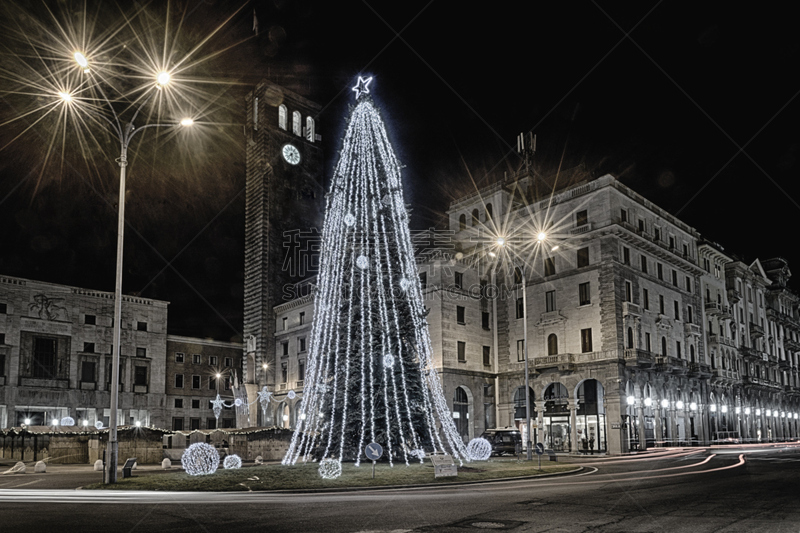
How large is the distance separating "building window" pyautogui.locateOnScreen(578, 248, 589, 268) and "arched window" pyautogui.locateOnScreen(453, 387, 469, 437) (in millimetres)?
13727

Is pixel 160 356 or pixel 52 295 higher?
pixel 52 295

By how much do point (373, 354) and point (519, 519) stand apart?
16304 millimetres

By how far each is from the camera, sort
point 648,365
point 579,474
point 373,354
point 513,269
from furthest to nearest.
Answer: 1. point 513,269
2. point 648,365
3. point 373,354
4. point 579,474

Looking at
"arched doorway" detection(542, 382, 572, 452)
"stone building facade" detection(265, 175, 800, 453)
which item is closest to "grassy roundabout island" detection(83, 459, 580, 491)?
"stone building facade" detection(265, 175, 800, 453)

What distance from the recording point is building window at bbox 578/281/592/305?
5034 cm

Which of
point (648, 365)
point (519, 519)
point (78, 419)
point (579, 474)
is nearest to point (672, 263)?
point (648, 365)

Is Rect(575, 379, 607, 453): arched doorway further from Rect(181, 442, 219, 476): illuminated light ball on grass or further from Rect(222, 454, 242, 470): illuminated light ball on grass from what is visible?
Rect(181, 442, 219, 476): illuminated light ball on grass

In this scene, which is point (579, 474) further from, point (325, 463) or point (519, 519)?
point (519, 519)

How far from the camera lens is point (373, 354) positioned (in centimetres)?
2875

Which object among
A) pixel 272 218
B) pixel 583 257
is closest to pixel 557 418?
pixel 583 257

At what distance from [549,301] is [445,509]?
4037 cm

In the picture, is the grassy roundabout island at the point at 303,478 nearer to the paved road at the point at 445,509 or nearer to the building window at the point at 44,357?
the paved road at the point at 445,509

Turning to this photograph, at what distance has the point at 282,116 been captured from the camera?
7431 centimetres

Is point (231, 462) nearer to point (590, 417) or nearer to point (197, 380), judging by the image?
point (590, 417)
